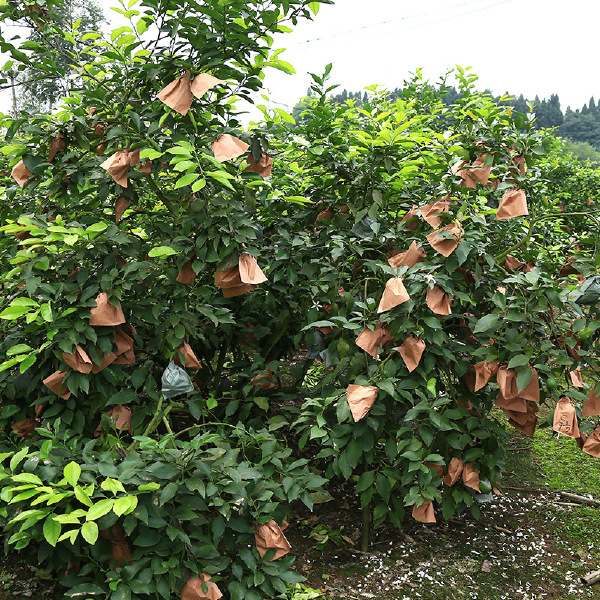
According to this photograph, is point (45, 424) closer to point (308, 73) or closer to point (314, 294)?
point (314, 294)

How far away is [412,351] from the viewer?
1946mm

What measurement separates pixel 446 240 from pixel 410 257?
168mm

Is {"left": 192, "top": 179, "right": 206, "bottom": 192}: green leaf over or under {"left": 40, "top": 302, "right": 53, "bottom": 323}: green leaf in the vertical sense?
over

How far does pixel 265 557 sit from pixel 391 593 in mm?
550

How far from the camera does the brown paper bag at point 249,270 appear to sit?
1875 mm

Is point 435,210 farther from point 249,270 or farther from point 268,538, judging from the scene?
point 268,538

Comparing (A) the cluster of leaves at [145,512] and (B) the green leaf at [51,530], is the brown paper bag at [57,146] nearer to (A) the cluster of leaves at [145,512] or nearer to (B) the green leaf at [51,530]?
(A) the cluster of leaves at [145,512]

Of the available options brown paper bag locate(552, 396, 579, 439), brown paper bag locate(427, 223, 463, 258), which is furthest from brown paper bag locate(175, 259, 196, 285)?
brown paper bag locate(552, 396, 579, 439)

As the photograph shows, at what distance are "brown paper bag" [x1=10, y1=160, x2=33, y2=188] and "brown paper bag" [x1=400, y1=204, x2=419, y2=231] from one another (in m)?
1.39

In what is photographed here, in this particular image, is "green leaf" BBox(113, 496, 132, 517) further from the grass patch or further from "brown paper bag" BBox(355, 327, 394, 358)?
the grass patch

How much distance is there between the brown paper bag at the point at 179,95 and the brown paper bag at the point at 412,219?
0.89 meters

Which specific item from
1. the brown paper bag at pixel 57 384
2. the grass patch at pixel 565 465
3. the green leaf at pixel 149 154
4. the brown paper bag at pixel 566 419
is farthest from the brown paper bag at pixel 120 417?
the grass patch at pixel 565 465

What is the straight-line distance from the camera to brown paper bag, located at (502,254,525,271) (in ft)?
7.54

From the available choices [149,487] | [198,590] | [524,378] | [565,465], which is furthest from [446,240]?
[565,465]
